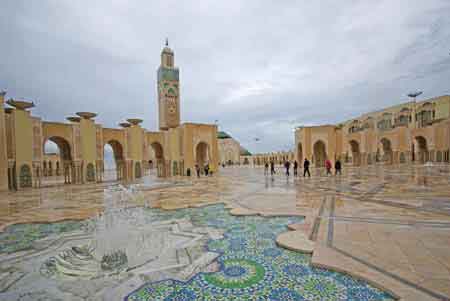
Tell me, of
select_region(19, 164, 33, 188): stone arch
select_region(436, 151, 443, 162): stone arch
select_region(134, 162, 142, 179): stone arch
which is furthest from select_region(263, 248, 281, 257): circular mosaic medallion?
select_region(436, 151, 443, 162): stone arch

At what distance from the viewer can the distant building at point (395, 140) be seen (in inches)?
905

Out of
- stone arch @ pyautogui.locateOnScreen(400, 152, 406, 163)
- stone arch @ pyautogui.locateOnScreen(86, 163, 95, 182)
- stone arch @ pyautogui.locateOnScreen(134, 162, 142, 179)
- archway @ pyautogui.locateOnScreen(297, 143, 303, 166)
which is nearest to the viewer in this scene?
stone arch @ pyautogui.locateOnScreen(86, 163, 95, 182)

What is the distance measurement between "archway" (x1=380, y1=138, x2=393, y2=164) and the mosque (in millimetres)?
21046

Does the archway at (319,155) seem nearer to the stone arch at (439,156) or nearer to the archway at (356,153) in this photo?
the archway at (356,153)

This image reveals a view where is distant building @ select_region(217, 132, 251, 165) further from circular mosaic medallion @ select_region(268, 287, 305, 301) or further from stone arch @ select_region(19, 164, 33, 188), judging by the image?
circular mosaic medallion @ select_region(268, 287, 305, 301)

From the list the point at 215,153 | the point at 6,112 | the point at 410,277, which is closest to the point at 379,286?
the point at 410,277

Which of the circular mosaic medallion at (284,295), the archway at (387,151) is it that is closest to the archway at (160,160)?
the circular mosaic medallion at (284,295)

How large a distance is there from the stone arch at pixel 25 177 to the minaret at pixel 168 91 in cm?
2130

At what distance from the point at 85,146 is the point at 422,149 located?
34.2 metres

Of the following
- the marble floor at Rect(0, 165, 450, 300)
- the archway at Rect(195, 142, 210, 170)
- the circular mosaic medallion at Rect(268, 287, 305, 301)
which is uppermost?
the archway at Rect(195, 142, 210, 170)

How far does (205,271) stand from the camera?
8.14ft

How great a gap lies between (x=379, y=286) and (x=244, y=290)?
1.20 metres

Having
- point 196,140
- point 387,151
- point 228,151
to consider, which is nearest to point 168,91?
point 196,140

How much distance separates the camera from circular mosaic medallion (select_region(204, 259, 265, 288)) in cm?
224
